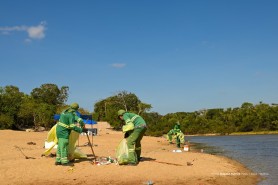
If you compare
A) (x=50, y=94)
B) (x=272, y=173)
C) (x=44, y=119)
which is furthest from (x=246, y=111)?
(x=272, y=173)

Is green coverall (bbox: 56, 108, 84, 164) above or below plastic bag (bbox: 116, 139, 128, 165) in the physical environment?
above

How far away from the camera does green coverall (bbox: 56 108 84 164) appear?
43.1 ft

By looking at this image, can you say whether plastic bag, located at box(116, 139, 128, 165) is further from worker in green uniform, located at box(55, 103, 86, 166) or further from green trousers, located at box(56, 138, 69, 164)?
green trousers, located at box(56, 138, 69, 164)

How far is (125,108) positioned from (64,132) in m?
78.7

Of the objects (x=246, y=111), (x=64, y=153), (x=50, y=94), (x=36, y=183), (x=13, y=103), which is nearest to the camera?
(x=36, y=183)

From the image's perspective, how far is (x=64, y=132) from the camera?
531 inches

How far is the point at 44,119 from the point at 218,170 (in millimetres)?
47133

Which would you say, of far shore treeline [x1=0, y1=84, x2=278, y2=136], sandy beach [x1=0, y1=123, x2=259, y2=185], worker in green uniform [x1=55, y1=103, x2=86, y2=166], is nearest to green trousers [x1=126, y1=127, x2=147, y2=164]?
sandy beach [x1=0, y1=123, x2=259, y2=185]

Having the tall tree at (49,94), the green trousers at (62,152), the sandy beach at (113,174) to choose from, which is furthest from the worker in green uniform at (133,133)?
the tall tree at (49,94)

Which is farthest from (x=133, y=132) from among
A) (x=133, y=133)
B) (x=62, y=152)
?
(x=62, y=152)

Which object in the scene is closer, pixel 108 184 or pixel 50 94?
pixel 108 184

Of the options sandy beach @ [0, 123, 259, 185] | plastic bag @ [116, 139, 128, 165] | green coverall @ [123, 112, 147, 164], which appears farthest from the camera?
green coverall @ [123, 112, 147, 164]

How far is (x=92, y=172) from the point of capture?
1198cm

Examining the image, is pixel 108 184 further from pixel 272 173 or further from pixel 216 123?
pixel 216 123
